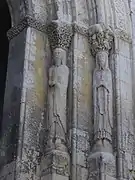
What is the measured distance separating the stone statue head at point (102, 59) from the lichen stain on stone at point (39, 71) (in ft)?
2.77

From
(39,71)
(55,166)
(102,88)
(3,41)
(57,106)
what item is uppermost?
(3,41)

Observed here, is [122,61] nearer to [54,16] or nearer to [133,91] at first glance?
[133,91]

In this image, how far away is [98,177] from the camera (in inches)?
263

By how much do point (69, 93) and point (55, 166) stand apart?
1.22 m

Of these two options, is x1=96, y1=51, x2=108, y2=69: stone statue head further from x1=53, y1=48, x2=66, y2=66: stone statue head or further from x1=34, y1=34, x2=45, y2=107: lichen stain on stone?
x1=34, y1=34, x2=45, y2=107: lichen stain on stone

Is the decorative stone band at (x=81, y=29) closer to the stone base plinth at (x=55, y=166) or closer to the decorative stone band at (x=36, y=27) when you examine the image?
the decorative stone band at (x=36, y=27)

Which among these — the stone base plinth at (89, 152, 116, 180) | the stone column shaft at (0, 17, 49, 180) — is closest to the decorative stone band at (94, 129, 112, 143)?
the stone base plinth at (89, 152, 116, 180)

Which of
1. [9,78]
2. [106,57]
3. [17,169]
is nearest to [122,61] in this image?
[106,57]

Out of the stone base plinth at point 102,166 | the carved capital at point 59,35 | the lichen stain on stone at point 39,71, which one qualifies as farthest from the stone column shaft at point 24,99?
the stone base plinth at point 102,166

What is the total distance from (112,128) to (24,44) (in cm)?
175

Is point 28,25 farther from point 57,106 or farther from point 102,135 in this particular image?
point 102,135

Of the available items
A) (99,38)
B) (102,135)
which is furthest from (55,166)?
(99,38)

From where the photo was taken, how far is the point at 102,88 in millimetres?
7477

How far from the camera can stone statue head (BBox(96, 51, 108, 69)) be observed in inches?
301
